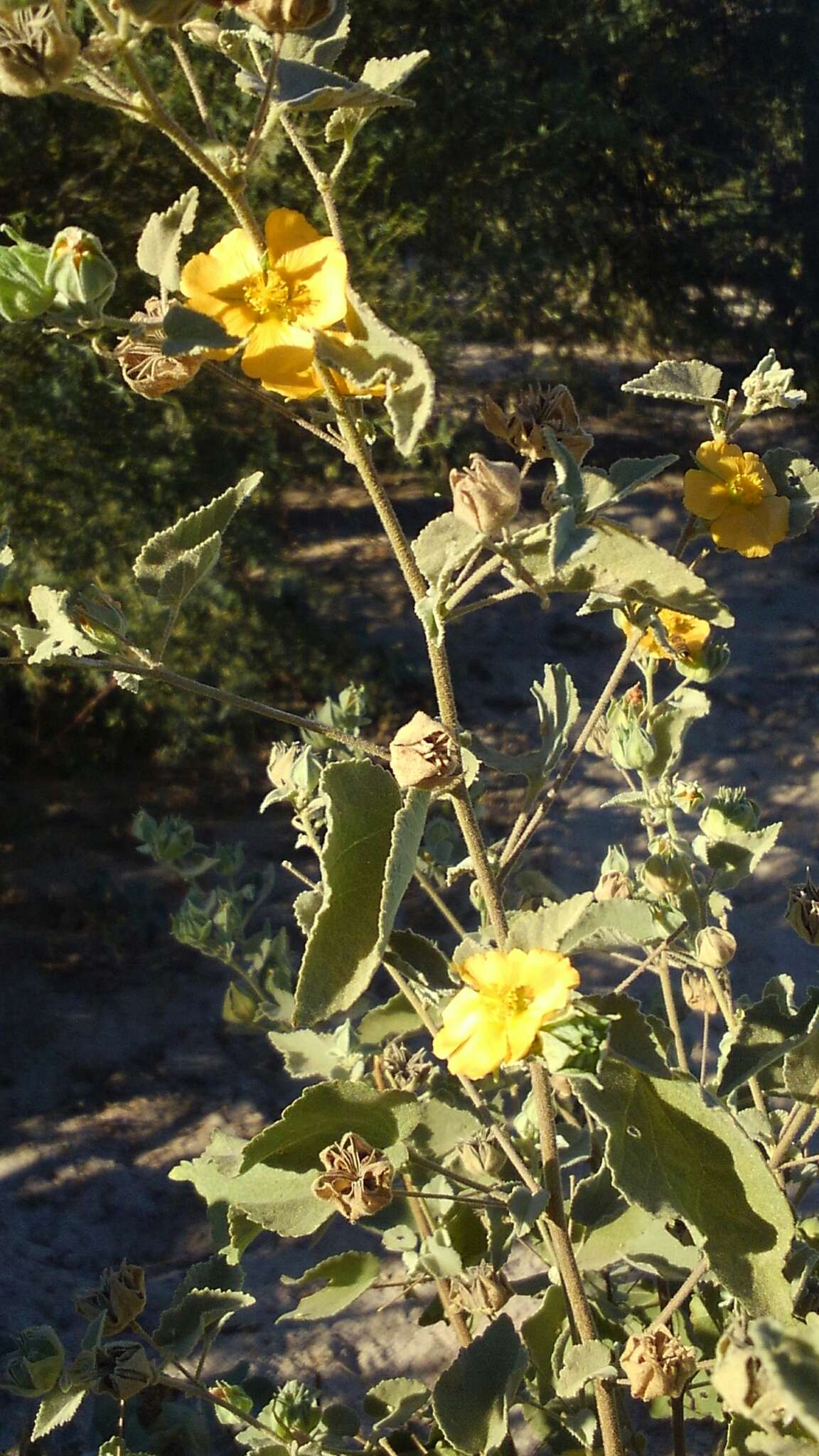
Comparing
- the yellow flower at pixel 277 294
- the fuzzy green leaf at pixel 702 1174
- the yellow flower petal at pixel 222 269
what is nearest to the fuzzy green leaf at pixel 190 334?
the yellow flower at pixel 277 294

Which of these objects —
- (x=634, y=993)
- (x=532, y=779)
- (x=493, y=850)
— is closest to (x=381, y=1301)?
(x=634, y=993)

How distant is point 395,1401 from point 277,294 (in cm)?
131

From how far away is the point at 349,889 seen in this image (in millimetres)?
866

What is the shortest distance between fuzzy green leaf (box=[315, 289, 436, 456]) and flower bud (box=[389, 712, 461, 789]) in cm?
21

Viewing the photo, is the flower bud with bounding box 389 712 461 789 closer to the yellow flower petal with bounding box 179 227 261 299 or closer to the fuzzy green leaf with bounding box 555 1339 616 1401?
the yellow flower petal with bounding box 179 227 261 299

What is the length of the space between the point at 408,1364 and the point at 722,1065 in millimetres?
1232

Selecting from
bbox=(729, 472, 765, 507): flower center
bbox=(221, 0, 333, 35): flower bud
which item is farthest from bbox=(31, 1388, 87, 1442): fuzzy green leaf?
bbox=(221, 0, 333, 35): flower bud

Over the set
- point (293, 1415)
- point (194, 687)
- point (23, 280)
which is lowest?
point (293, 1415)

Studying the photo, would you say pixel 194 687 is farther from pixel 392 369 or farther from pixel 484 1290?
pixel 484 1290

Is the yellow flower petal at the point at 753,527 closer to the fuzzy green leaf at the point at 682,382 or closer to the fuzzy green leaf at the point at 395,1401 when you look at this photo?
the fuzzy green leaf at the point at 682,382

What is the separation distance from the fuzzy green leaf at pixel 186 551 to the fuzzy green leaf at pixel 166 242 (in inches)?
6.4

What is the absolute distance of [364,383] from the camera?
0.75m

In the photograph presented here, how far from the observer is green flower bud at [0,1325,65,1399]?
3.80 feet

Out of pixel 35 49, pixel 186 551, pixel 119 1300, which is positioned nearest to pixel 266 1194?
pixel 119 1300
